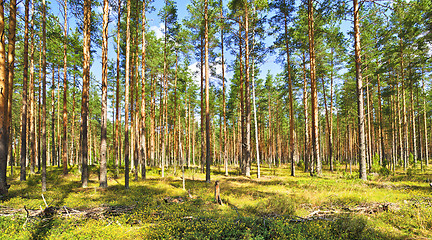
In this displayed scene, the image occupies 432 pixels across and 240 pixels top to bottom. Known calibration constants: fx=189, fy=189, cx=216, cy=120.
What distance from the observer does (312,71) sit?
1459 centimetres

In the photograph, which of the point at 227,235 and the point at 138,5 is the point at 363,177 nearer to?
the point at 227,235

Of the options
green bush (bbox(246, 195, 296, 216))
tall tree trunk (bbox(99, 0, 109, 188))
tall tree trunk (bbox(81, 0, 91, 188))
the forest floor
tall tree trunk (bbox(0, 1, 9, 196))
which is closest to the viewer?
the forest floor

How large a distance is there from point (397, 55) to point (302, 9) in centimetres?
1086

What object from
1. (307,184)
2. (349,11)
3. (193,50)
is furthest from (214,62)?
(307,184)

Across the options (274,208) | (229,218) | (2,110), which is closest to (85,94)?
(2,110)

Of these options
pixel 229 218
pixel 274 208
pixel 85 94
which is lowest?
pixel 274 208

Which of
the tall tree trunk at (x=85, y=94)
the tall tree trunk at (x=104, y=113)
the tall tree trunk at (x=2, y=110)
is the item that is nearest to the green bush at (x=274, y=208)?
the tall tree trunk at (x=104, y=113)

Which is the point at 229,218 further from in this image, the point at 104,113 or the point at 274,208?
the point at 104,113

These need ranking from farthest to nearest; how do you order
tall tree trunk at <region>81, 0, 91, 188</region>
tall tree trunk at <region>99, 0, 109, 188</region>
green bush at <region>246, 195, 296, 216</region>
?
tall tree trunk at <region>81, 0, 91, 188</region> < tall tree trunk at <region>99, 0, 109, 188</region> < green bush at <region>246, 195, 296, 216</region>

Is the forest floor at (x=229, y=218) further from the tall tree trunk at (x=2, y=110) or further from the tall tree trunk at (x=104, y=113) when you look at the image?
the tall tree trunk at (x=104, y=113)

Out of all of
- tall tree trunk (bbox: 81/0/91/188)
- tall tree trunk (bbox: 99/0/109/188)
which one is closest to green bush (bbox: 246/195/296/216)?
tall tree trunk (bbox: 99/0/109/188)

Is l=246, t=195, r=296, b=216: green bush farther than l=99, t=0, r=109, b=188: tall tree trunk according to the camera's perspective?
No

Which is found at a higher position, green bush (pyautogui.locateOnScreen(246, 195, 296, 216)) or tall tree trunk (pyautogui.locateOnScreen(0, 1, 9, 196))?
tall tree trunk (pyautogui.locateOnScreen(0, 1, 9, 196))

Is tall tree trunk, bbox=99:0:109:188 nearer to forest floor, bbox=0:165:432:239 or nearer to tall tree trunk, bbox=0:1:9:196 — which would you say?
forest floor, bbox=0:165:432:239
